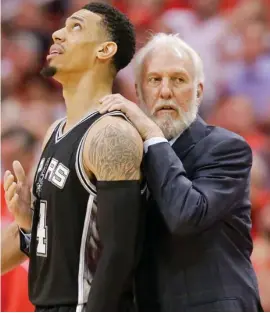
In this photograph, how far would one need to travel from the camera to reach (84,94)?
2.11 m

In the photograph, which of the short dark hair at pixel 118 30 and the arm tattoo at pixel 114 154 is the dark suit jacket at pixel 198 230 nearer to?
the arm tattoo at pixel 114 154

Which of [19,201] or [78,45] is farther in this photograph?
[19,201]

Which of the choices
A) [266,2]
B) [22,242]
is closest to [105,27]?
[22,242]

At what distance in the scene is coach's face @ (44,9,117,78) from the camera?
6.95 ft

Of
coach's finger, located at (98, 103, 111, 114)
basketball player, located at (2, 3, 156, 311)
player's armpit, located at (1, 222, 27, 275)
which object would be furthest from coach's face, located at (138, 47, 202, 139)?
player's armpit, located at (1, 222, 27, 275)

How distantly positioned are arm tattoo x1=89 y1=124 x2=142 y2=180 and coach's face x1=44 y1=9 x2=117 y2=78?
0.96 feet

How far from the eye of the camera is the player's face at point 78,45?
2117 millimetres

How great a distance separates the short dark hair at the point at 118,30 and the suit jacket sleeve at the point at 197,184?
36 centimetres

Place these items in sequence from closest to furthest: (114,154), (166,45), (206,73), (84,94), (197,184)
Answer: (114,154) → (197,184) → (84,94) → (166,45) → (206,73)

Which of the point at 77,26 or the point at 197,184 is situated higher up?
the point at 77,26

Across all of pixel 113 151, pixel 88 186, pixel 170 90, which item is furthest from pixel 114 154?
pixel 170 90

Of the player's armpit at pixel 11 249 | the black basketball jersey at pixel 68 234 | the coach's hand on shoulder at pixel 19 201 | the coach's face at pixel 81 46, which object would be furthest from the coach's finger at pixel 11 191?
the coach's face at pixel 81 46

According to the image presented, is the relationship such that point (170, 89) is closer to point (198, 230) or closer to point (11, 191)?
point (198, 230)

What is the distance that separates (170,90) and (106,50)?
239mm
